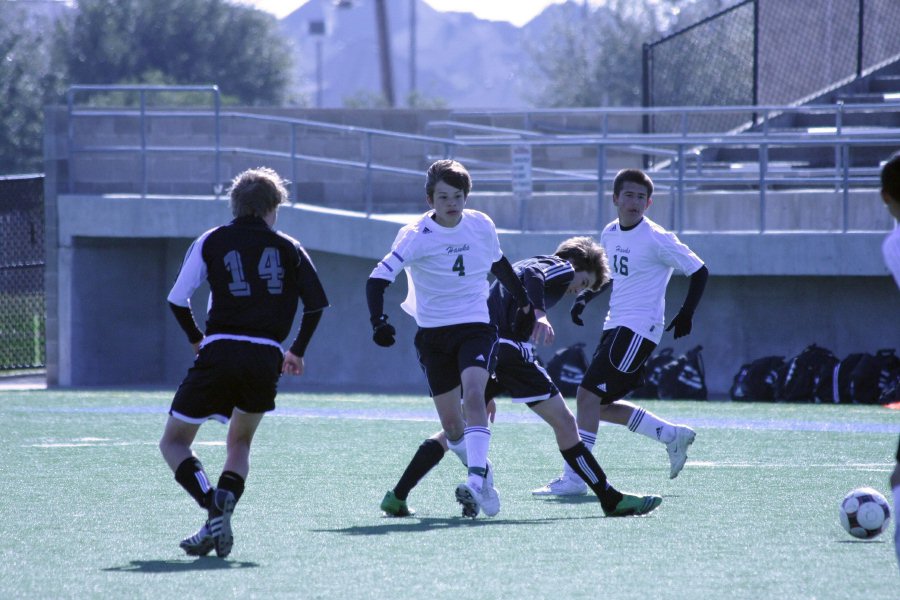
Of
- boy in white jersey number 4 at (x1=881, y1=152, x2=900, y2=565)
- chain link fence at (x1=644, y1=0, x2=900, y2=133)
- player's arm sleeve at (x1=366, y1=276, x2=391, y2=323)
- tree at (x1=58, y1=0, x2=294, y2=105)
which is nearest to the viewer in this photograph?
boy in white jersey number 4 at (x1=881, y1=152, x2=900, y2=565)

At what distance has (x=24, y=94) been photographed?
48.9m

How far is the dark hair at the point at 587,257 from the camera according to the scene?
8234mm

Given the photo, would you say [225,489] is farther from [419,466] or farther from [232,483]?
[419,466]

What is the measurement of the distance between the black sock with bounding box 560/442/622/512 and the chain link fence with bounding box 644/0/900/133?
1433 cm

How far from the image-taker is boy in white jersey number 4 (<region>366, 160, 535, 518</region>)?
7145 mm

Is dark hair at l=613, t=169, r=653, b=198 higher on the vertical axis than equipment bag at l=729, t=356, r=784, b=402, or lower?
higher

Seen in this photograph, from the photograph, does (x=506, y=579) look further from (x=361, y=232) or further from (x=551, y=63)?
(x=551, y=63)

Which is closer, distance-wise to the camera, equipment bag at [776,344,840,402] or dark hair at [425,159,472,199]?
dark hair at [425,159,472,199]

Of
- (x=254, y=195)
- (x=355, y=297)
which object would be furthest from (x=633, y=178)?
(x=355, y=297)

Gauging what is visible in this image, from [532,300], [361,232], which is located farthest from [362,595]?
[361,232]

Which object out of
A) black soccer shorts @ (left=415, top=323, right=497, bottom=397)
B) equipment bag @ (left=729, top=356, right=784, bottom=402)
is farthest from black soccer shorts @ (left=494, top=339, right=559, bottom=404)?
equipment bag @ (left=729, top=356, right=784, bottom=402)

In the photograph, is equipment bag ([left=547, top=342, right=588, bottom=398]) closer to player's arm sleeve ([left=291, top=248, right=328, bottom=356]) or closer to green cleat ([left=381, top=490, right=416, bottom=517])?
green cleat ([left=381, top=490, right=416, bottom=517])

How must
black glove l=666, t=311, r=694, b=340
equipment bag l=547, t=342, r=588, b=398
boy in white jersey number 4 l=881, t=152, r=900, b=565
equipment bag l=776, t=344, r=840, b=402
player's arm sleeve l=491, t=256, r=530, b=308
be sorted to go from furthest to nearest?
equipment bag l=547, t=342, r=588, b=398, equipment bag l=776, t=344, r=840, b=402, black glove l=666, t=311, r=694, b=340, player's arm sleeve l=491, t=256, r=530, b=308, boy in white jersey number 4 l=881, t=152, r=900, b=565

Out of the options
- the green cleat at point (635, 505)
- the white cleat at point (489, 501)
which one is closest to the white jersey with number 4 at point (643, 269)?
the green cleat at point (635, 505)
